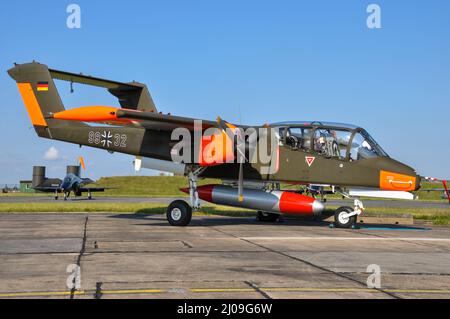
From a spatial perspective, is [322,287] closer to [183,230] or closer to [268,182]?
[183,230]

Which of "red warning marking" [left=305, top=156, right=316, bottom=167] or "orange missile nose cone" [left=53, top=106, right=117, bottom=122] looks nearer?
"orange missile nose cone" [left=53, top=106, right=117, bottom=122]

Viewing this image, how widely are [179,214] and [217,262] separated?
754 centimetres

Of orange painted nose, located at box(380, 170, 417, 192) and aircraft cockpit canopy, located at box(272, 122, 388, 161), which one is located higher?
aircraft cockpit canopy, located at box(272, 122, 388, 161)

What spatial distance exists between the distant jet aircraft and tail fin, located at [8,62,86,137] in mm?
25326

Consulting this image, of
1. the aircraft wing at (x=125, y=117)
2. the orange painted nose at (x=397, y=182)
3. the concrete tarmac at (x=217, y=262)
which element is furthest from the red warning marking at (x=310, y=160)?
the aircraft wing at (x=125, y=117)

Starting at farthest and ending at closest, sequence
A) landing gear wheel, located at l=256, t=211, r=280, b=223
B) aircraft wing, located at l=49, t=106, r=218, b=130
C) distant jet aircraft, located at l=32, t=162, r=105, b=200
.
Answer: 1. distant jet aircraft, located at l=32, t=162, r=105, b=200
2. landing gear wheel, located at l=256, t=211, r=280, b=223
3. aircraft wing, located at l=49, t=106, r=218, b=130

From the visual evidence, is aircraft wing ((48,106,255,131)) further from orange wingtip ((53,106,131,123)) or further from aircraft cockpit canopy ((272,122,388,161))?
aircraft cockpit canopy ((272,122,388,161))

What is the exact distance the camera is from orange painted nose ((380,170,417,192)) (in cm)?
1543

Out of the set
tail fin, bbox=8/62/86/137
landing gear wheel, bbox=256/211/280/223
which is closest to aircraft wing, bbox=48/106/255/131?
landing gear wheel, bbox=256/211/280/223

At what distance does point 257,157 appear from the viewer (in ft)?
55.2

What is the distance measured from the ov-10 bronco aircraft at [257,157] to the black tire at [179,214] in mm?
33

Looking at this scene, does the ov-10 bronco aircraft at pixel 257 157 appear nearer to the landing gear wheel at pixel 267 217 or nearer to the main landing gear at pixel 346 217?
the main landing gear at pixel 346 217
